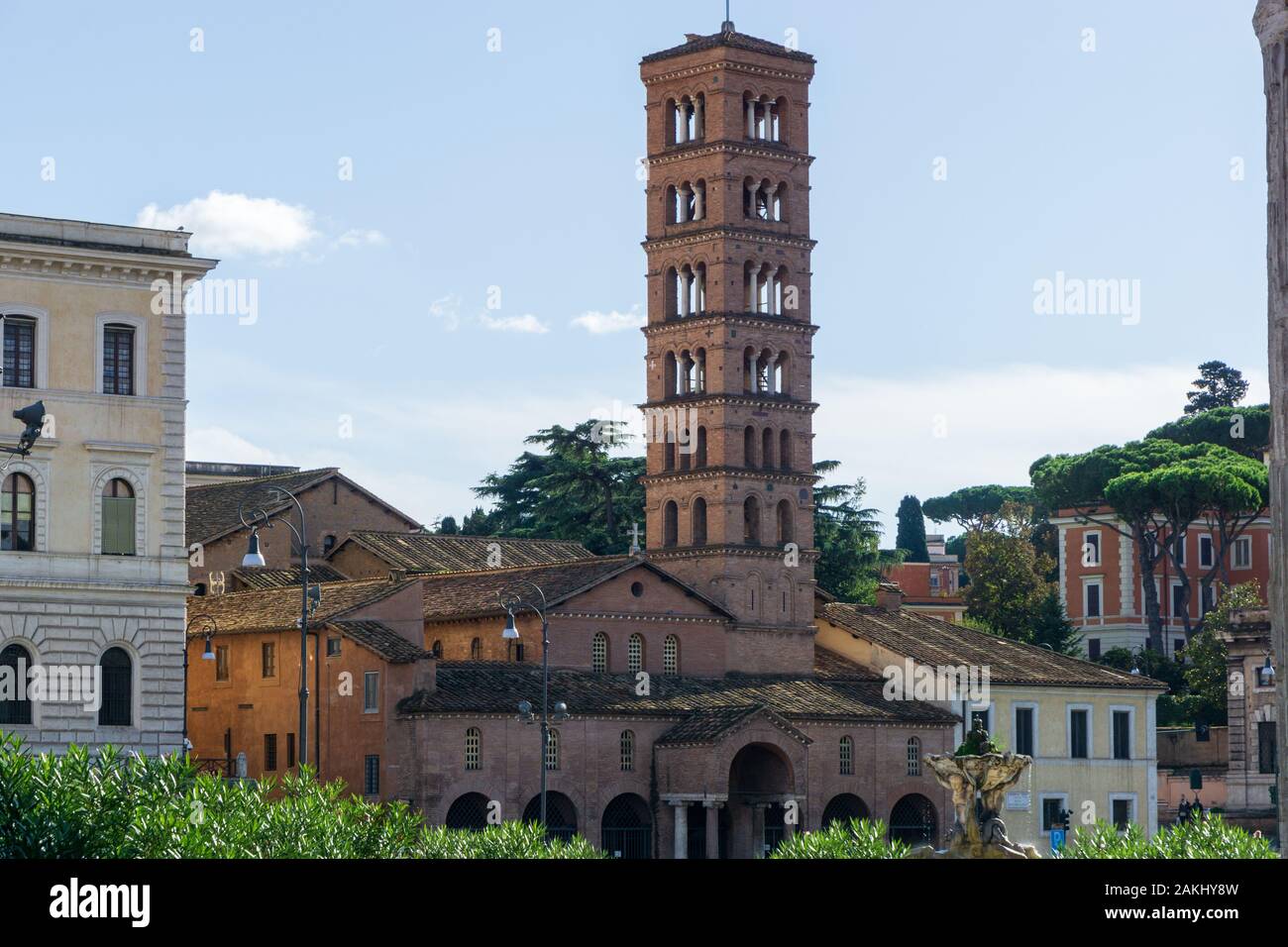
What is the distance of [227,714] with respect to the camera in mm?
65625

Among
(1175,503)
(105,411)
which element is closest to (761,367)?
(105,411)

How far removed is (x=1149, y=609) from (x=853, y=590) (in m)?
15.8

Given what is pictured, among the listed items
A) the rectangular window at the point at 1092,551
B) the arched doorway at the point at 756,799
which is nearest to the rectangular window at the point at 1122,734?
the arched doorway at the point at 756,799

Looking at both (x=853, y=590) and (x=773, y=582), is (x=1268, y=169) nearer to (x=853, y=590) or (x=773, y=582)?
(x=773, y=582)

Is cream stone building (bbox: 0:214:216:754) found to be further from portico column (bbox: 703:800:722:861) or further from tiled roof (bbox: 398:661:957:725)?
portico column (bbox: 703:800:722:861)

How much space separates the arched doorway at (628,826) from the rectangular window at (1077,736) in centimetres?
1692

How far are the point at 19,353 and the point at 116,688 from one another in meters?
7.36

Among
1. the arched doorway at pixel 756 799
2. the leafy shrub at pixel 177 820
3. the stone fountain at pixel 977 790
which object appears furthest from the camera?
the arched doorway at pixel 756 799

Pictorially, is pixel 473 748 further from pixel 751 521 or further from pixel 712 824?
pixel 751 521

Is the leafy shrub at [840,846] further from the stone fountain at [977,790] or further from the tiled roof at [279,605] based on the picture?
the tiled roof at [279,605]

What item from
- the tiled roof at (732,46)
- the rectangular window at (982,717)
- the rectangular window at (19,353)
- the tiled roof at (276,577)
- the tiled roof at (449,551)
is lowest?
the rectangular window at (982,717)

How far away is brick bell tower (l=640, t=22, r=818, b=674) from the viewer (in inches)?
2864

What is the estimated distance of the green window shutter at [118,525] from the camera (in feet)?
173

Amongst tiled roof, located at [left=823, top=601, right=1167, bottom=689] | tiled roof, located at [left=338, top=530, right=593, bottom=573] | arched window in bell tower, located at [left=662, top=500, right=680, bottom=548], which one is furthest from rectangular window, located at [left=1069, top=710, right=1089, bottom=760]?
tiled roof, located at [left=338, top=530, right=593, bottom=573]
